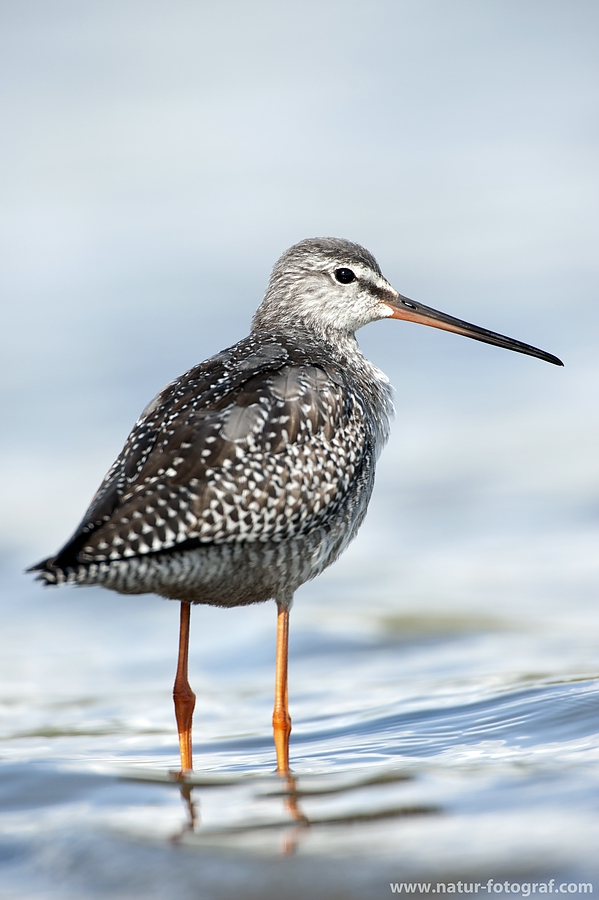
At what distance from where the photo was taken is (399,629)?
12.4 meters

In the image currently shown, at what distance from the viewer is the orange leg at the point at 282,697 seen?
8695mm

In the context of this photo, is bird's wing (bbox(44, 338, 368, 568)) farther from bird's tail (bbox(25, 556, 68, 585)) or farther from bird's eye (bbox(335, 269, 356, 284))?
bird's eye (bbox(335, 269, 356, 284))

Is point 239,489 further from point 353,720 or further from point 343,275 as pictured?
point 343,275

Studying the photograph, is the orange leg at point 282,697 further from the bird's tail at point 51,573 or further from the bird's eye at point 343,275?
the bird's eye at point 343,275

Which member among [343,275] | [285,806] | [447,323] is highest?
[343,275]

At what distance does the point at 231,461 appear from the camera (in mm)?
8000

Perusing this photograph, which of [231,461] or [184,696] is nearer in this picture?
[231,461]

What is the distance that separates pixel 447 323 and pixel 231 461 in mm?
3444

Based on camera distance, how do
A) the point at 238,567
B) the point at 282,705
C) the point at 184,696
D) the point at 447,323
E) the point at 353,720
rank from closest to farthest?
the point at 238,567 < the point at 282,705 < the point at 184,696 < the point at 353,720 < the point at 447,323

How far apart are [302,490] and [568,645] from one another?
4.21m

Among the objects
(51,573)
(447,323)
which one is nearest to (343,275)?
(447,323)

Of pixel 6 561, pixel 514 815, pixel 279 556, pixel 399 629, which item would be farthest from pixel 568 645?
pixel 6 561

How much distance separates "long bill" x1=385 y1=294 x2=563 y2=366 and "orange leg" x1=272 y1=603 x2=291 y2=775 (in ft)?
9.69

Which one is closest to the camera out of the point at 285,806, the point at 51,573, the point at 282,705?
the point at 285,806
